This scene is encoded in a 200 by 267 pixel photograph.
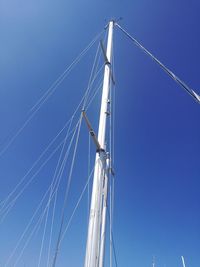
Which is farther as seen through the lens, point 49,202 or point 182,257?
point 182,257

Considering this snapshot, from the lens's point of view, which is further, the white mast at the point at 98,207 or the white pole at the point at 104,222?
the white pole at the point at 104,222

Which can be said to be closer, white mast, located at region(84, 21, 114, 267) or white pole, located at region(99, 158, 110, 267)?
white mast, located at region(84, 21, 114, 267)

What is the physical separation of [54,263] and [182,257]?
57.1m

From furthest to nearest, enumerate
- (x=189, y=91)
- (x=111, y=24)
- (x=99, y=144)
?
(x=111, y=24) < (x=99, y=144) < (x=189, y=91)

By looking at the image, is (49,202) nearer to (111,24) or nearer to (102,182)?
(102,182)

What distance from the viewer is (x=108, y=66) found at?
9.62m

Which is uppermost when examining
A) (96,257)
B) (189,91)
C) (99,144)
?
(99,144)

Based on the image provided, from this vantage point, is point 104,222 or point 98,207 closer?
point 98,207

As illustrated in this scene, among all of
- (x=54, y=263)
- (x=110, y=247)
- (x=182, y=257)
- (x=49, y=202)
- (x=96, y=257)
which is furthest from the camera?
(x=182, y=257)

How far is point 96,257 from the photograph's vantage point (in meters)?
5.62

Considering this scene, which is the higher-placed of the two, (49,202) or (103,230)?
(49,202)

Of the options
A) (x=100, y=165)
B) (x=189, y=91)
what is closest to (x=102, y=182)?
(x=100, y=165)

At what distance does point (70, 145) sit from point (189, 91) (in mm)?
6286

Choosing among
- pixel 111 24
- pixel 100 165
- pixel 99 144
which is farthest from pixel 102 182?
pixel 111 24
